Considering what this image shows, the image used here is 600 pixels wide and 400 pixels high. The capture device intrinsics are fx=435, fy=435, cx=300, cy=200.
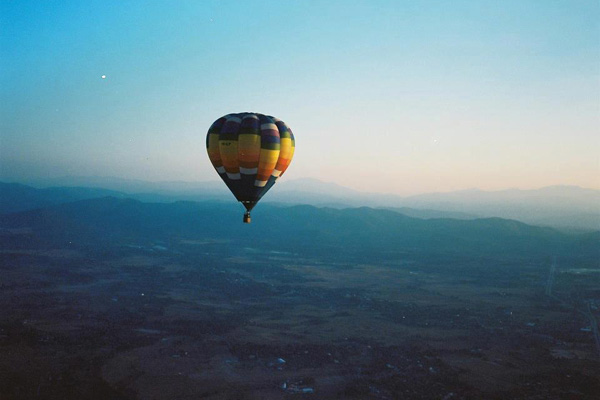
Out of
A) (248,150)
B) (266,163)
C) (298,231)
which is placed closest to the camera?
(248,150)

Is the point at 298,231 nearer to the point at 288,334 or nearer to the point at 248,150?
the point at 288,334

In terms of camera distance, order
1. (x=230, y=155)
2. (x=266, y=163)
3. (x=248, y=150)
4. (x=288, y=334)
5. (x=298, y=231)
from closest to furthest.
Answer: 1. (x=248, y=150)
2. (x=230, y=155)
3. (x=266, y=163)
4. (x=288, y=334)
5. (x=298, y=231)

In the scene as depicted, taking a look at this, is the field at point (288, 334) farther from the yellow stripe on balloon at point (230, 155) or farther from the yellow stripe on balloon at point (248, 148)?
the yellow stripe on balloon at point (248, 148)

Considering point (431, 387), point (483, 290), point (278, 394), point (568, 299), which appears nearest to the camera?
point (278, 394)

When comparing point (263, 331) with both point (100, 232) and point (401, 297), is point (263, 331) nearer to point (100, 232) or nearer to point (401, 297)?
point (401, 297)

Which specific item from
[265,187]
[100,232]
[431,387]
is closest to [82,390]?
[265,187]

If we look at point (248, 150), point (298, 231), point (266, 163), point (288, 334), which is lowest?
point (288, 334)

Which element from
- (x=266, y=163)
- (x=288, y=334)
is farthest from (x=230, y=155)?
(x=288, y=334)

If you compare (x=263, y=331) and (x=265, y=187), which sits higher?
(x=265, y=187)
